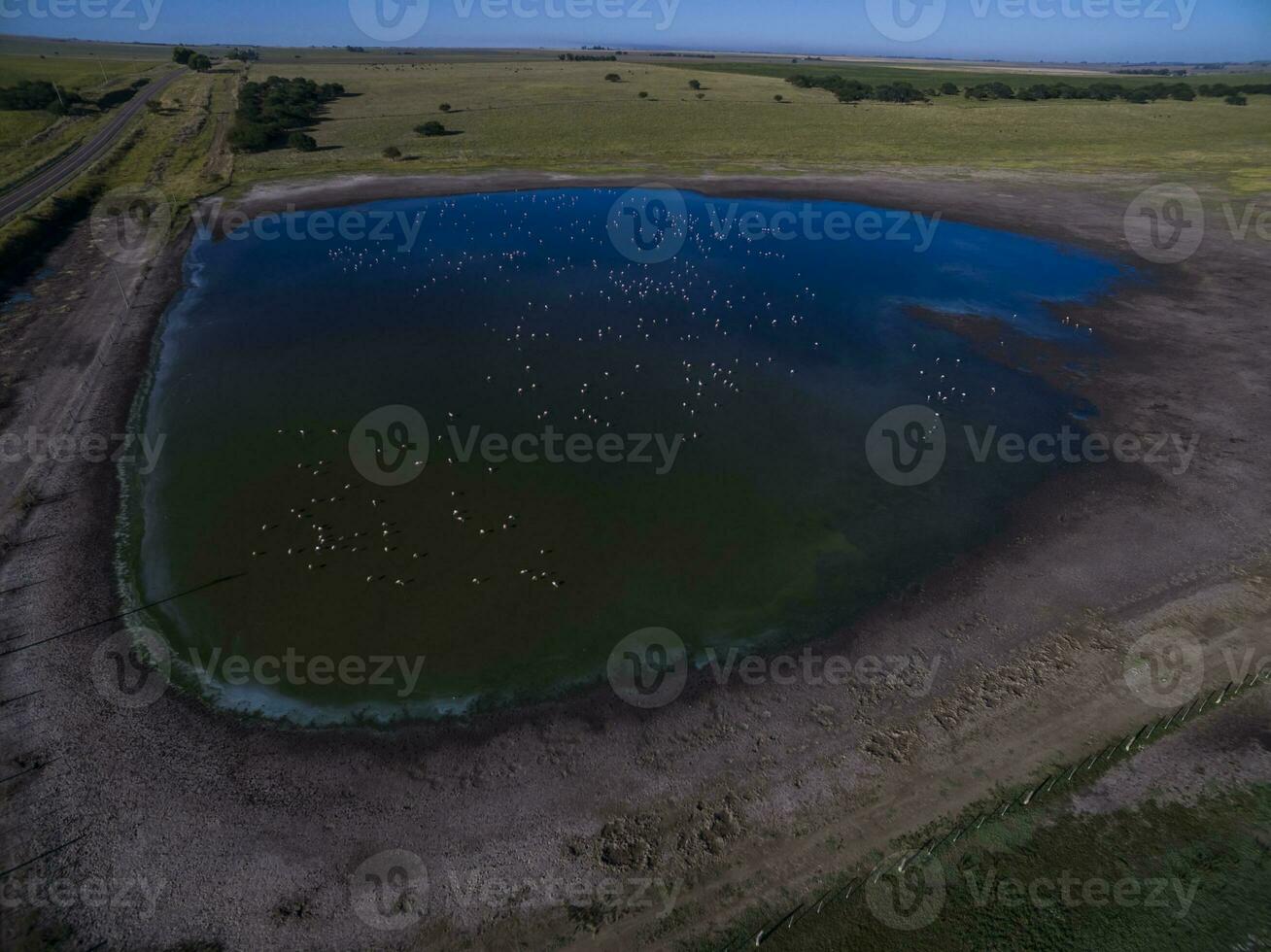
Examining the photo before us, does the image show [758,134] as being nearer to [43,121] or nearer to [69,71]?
[43,121]

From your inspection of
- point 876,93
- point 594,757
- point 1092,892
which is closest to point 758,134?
point 876,93

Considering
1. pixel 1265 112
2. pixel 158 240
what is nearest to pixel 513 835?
pixel 158 240

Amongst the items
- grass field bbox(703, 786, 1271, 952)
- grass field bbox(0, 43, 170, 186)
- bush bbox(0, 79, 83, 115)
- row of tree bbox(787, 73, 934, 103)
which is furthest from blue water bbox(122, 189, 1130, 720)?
row of tree bbox(787, 73, 934, 103)

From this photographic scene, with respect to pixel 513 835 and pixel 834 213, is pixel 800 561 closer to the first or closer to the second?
pixel 513 835

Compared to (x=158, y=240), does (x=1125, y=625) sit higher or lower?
lower

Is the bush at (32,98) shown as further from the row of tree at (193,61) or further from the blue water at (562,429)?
the row of tree at (193,61)

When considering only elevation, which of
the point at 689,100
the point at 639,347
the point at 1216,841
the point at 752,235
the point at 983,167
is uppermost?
the point at 689,100

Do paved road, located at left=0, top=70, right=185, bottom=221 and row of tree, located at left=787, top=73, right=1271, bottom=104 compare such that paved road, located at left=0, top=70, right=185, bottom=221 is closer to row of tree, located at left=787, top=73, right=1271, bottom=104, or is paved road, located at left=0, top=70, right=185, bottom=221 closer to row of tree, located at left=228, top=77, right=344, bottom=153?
row of tree, located at left=228, top=77, right=344, bottom=153
